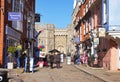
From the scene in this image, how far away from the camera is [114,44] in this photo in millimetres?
31406

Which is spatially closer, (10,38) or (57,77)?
(57,77)

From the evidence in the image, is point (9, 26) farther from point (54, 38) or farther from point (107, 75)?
point (54, 38)

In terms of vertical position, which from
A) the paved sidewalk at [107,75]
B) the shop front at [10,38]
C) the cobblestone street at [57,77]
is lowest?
the cobblestone street at [57,77]

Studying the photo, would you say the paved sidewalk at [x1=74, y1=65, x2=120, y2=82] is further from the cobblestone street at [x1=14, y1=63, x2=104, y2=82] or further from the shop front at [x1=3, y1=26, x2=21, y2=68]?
the shop front at [x1=3, y1=26, x2=21, y2=68]

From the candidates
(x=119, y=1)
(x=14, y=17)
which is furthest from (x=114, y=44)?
(x=14, y=17)

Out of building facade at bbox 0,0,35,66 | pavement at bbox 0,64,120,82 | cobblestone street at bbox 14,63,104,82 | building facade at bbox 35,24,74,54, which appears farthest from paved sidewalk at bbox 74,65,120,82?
building facade at bbox 35,24,74,54

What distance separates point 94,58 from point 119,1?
11.8 meters

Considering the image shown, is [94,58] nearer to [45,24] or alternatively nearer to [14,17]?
[14,17]

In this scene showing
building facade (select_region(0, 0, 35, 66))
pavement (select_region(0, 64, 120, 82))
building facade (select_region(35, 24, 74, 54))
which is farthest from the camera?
building facade (select_region(35, 24, 74, 54))

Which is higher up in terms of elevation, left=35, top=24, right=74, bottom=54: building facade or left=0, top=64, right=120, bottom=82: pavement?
left=35, top=24, right=74, bottom=54: building facade

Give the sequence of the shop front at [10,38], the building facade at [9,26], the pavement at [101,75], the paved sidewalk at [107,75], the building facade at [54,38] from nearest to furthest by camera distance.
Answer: the pavement at [101,75] → the paved sidewalk at [107,75] → the building facade at [9,26] → the shop front at [10,38] → the building facade at [54,38]

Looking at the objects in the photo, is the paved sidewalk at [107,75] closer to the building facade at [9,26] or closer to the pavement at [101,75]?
the pavement at [101,75]

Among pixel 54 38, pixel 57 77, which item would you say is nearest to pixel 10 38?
pixel 57 77

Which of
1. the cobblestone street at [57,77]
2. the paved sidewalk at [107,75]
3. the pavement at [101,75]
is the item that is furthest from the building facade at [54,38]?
the cobblestone street at [57,77]
